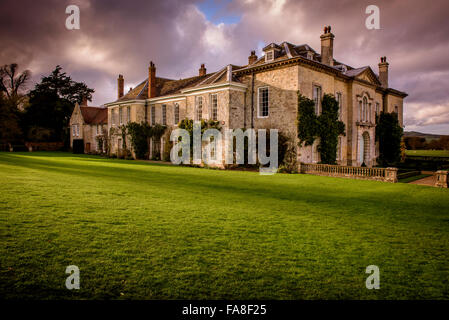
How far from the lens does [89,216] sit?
6820 mm

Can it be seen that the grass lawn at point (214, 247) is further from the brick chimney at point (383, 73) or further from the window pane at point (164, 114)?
the brick chimney at point (383, 73)

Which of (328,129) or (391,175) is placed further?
(328,129)

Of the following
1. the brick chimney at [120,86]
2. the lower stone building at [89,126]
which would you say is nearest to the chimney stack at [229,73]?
the brick chimney at [120,86]

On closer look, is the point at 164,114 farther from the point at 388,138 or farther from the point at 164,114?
the point at 388,138

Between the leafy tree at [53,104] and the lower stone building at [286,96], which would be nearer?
the lower stone building at [286,96]

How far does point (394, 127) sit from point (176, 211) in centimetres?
3137

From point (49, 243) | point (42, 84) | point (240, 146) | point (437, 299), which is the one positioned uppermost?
point (42, 84)

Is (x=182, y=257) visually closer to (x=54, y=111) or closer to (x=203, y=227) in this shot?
(x=203, y=227)

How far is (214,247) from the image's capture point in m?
5.19

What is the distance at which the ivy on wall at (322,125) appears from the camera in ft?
70.3

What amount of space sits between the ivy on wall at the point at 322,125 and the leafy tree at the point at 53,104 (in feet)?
154

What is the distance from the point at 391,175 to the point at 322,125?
7.49m

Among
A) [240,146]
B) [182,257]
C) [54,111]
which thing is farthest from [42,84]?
[182,257]

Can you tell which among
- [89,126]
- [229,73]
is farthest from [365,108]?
[89,126]
